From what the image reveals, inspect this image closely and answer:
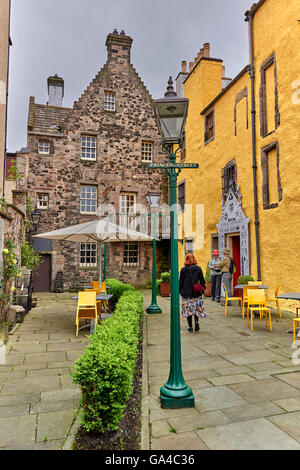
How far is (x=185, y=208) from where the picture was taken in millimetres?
15867

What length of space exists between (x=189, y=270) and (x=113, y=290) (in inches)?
179

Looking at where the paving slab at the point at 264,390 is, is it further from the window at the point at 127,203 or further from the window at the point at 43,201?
the window at the point at 43,201

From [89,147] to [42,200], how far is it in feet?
12.8

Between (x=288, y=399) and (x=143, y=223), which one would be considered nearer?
(x=288, y=399)

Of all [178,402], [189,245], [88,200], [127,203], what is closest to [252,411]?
[178,402]

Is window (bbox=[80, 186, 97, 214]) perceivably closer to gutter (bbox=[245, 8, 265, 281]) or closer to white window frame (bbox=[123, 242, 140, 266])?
white window frame (bbox=[123, 242, 140, 266])

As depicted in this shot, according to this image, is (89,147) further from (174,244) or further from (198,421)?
(198,421)

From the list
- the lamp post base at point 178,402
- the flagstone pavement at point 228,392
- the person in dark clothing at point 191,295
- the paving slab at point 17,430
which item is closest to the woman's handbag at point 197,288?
the person in dark clothing at point 191,295

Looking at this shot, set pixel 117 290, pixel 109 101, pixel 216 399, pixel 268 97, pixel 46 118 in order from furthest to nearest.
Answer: pixel 109 101, pixel 46 118, pixel 117 290, pixel 268 97, pixel 216 399

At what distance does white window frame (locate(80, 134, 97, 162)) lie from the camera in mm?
17766

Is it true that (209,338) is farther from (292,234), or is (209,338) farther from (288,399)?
(292,234)

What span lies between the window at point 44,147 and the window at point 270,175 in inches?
462

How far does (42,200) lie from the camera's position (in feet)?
55.7
